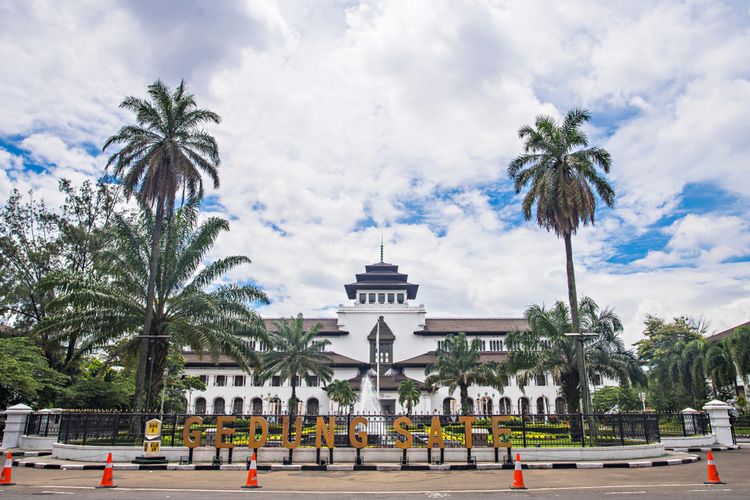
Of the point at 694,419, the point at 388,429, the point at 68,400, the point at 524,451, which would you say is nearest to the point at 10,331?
the point at 68,400

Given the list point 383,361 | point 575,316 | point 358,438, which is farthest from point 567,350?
point 383,361

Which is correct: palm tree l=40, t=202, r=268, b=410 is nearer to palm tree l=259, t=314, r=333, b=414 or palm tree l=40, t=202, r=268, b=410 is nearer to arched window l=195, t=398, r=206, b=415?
palm tree l=259, t=314, r=333, b=414

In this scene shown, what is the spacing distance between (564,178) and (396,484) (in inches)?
757

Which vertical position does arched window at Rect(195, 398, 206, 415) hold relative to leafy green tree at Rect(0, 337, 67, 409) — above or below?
below

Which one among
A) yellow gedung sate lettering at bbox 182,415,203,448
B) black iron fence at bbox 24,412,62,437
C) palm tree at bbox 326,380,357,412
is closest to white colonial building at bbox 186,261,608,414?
palm tree at bbox 326,380,357,412

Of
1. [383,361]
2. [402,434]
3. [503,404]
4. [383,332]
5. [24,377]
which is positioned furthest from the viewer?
[383,332]

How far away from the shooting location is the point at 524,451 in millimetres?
19234

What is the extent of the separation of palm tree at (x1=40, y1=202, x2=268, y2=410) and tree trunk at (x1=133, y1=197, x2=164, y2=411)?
49 centimetres

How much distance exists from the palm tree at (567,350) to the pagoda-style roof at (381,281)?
32469 mm

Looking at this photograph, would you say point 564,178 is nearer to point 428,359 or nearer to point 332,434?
point 332,434

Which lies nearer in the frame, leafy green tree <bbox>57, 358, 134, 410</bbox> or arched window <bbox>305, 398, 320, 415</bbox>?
leafy green tree <bbox>57, 358, 134, 410</bbox>

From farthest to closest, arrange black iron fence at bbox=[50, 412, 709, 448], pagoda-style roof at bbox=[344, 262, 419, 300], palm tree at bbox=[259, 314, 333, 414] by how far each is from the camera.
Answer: pagoda-style roof at bbox=[344, 262, 419, 300] → palm tree at bbox=[259, 314, 333, 414] → black iron fence at bbox=[50, 412, 709, 448]

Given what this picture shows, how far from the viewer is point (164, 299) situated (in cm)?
2664

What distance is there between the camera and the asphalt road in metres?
11.6
